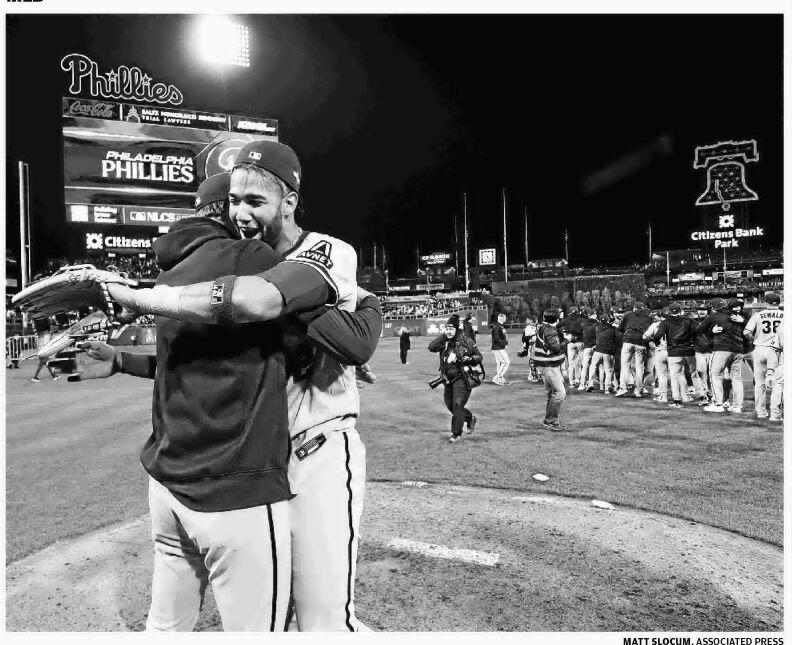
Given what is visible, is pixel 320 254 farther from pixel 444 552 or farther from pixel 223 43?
pixel 223 43

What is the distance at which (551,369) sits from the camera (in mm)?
8453

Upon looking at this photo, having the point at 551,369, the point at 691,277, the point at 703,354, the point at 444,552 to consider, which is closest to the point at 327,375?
the point at 444,552

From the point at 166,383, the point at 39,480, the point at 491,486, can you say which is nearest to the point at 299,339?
the point at 166,383

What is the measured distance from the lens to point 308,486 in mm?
1788

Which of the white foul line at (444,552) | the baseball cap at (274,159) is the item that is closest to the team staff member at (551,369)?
the white foul line at (444,552)

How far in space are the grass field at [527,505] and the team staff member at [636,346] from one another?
1.49 meters

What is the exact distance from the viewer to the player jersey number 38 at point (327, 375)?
1.66 metres

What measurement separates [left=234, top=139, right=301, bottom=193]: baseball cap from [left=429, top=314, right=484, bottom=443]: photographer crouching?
6046 millimetres

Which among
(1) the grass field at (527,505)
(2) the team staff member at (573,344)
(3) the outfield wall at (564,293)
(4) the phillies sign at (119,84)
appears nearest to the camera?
(1) the grass field at (527,505)

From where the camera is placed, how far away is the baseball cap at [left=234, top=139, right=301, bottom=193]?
1.75 meters

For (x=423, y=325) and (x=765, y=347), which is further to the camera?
(x=423, y=325)

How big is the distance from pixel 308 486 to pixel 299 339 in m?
0.51

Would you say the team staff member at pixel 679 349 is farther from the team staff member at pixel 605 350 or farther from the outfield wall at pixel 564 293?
the outfield wall at pixel 564 293

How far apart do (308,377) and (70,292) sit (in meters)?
0.85
